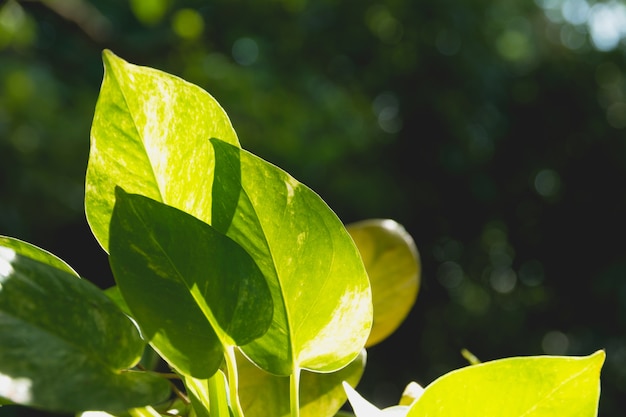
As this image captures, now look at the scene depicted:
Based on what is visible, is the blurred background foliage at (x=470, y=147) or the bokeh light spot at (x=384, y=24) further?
the bokeh light spot at (x=384, y=24)

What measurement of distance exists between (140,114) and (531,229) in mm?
4231

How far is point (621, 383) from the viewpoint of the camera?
3627mm

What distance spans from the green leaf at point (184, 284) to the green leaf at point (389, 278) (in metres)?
0.09

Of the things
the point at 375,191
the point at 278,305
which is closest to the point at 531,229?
the point at 375,191

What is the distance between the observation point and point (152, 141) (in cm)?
14

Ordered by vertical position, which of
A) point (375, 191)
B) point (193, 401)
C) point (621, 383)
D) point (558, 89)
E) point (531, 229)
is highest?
point (193, 401)

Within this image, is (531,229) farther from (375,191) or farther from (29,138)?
(29,138)

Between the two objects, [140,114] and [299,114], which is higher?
[140,114]

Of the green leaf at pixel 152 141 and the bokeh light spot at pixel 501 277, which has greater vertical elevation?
the green leaf at pixel 152 141

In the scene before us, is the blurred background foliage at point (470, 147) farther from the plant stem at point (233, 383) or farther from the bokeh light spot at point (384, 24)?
the plant stem at point (233, 383)

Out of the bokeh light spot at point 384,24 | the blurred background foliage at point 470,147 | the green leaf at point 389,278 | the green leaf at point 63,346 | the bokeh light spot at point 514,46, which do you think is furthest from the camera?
the bokeh light spot at point 514,46

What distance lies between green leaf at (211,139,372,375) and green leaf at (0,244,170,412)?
3cm

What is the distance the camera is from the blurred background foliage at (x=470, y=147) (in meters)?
3.29

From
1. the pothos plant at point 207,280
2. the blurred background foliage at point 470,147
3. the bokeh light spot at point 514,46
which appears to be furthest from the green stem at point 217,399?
the bokeh light spot at point 514,46
